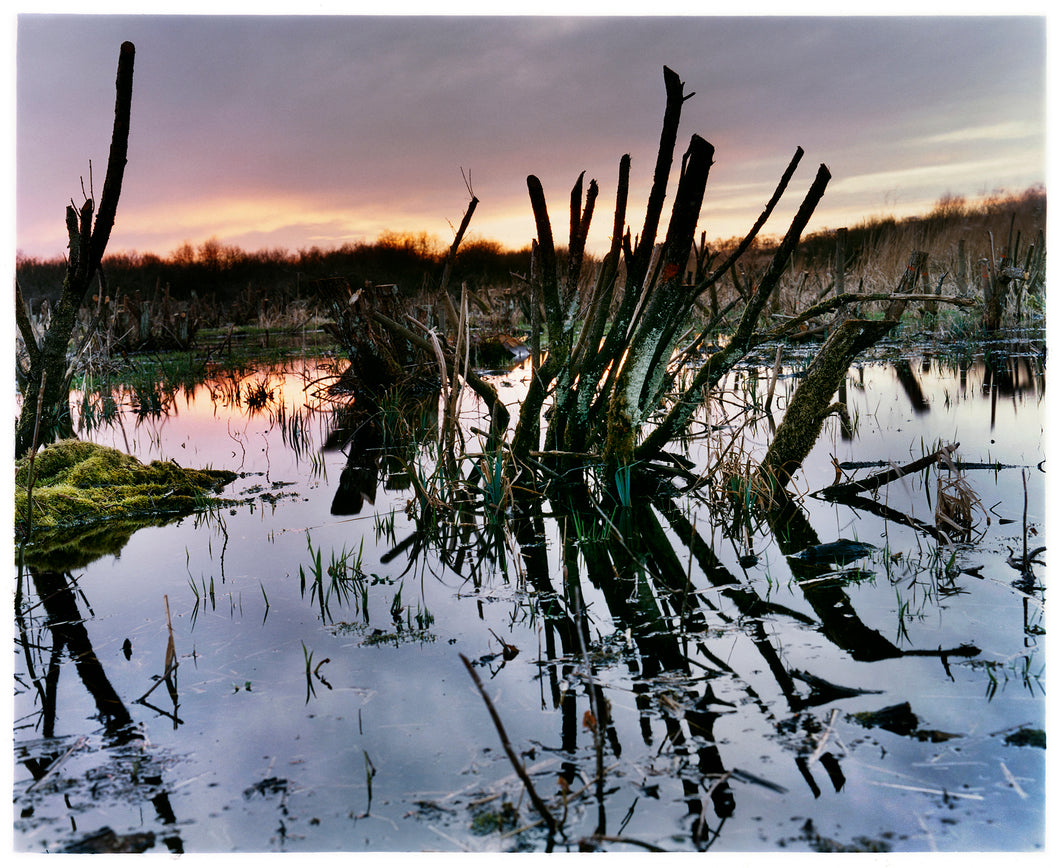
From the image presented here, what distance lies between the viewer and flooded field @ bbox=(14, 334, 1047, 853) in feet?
7.54

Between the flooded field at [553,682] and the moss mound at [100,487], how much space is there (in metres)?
0.49

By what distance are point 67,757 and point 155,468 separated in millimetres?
4658

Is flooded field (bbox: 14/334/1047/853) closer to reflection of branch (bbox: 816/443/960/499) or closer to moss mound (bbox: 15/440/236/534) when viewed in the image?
reflection of branch (bbox: 816/443/960/499)

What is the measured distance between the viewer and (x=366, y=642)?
3.65 meters

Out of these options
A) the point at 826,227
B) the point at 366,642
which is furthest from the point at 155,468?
the point at 826,227

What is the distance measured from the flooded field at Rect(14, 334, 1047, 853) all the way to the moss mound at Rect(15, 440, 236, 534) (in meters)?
0.49

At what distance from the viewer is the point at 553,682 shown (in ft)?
10.2

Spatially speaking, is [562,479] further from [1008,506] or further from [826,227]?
[826,227]

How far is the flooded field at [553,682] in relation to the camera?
230 centimetres

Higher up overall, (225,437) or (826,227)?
(826,227)

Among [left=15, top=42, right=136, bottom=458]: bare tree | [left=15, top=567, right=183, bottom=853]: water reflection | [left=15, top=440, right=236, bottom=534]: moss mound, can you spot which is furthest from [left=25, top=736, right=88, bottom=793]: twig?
[left=15, top=440, right=236, bottom=534]: moss mound

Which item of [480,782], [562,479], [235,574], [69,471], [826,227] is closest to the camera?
[480,782]

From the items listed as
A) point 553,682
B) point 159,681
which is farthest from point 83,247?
point 553,682
